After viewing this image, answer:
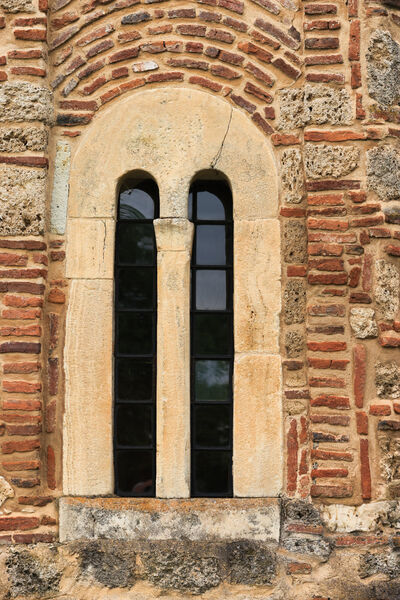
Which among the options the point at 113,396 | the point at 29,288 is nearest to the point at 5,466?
the point at 113,396

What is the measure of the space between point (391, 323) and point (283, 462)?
103 cm

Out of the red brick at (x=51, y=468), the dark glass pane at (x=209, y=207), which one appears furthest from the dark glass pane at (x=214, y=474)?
the dark glass pane at (x=209, y=207)

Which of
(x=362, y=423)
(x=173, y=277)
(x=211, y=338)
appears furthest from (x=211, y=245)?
(x=362, y=423)

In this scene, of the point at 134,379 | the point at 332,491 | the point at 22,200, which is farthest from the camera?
the point at 134,379

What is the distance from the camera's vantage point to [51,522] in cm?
396

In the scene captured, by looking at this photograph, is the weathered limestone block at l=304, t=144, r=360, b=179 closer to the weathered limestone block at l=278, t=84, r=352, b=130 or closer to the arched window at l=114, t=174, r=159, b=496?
the weathered limestone block at l=278, t=84, r=352, b=130

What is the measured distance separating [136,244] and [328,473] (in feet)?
5.97

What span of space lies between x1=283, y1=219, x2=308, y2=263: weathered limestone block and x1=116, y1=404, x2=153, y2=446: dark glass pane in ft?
4.16

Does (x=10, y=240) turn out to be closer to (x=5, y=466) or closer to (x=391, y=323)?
(x=5, y=466)

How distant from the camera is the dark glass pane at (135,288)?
427 centimetres

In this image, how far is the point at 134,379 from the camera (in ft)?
13.8

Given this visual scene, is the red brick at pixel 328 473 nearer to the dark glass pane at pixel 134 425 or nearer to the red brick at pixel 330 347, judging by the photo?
the red brick at pixel 330 347

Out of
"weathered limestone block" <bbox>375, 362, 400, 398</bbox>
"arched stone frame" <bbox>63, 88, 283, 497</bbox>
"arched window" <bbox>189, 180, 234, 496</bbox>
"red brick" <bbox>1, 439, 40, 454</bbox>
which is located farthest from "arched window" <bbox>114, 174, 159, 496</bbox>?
"weathered limestone block" <bbox>375, 362, 400, 398</bbox>

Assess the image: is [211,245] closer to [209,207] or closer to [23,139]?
[209,207]
